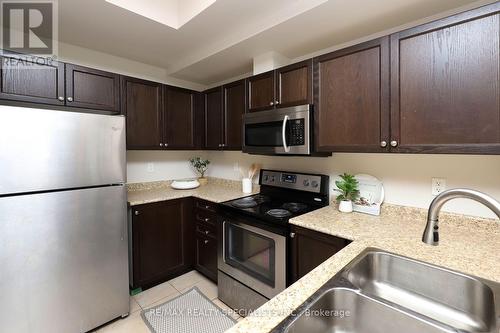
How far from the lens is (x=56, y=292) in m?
1.61

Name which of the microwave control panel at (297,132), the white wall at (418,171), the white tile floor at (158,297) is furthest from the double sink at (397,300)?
the white tile floor at (158,297)

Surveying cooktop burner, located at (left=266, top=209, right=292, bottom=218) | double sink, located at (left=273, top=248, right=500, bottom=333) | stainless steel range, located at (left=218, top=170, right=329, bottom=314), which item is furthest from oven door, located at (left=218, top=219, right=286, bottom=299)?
double sink, located at (left=273, top=248, right=500, bottom=333)

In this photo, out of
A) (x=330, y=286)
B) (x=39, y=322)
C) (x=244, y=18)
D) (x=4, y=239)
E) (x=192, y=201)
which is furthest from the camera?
(x=192, y=201)

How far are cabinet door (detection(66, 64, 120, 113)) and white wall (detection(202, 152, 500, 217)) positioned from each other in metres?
1.80

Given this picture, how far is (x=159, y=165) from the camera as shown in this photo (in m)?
2.95

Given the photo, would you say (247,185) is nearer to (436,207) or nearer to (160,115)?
(160,115)

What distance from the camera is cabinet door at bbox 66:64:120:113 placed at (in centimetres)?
194

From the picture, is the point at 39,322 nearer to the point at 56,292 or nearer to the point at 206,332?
the point at 56,292

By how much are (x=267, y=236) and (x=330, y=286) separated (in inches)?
35.2

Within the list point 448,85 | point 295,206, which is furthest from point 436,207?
point 295,206

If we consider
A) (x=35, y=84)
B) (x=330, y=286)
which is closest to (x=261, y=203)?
(x=330, y=286)

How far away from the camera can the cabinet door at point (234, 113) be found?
7.73ft

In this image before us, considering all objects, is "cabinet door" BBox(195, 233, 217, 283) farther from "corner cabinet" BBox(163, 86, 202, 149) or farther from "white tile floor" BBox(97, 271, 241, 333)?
"corner cabinet" BBox(163, 86, 202, 149)

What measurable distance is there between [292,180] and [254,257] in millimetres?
771
